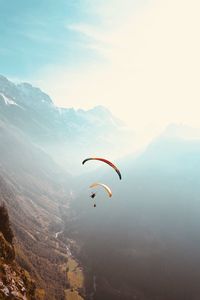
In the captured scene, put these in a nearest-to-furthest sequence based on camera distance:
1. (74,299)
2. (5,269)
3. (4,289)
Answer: (4,289), (5,269), (74,299)

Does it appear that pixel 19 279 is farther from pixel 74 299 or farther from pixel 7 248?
pixel 74 299

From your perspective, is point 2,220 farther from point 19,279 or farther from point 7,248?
point 19,279

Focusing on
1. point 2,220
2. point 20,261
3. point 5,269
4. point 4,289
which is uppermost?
point 20,261

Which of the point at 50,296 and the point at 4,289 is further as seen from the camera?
the point at 50,296

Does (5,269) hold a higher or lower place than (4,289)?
higher

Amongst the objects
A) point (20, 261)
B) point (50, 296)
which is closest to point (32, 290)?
point (50, 296)

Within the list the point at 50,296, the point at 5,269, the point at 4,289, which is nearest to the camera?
the point at 4,289
